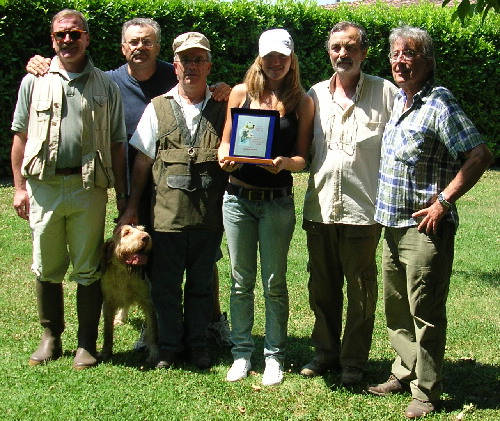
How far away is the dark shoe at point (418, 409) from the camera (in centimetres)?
505

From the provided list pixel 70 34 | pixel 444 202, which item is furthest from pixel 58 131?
pixel 444 202

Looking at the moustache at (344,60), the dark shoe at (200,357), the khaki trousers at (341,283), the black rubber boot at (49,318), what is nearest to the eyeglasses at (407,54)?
the moustache at (344,60)

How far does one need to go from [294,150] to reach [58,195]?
5.72 ft

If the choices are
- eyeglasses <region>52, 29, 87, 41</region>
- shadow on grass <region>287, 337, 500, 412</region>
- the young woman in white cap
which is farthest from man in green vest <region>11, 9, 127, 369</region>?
shadow on grass <region>287, 337, 500, 412</region>

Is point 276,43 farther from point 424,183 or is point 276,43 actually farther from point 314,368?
point 314,368

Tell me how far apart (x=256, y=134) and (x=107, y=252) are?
1.54 m

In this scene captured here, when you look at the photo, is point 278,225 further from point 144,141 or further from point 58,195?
point 58,195

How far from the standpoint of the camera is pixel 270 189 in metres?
5.46

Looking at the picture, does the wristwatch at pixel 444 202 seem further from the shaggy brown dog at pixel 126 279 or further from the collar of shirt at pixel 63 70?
the collar of shirt at pixel 63 70

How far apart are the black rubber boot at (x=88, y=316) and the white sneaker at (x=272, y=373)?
1331 millimetres

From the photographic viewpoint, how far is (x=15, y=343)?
640 centimetres

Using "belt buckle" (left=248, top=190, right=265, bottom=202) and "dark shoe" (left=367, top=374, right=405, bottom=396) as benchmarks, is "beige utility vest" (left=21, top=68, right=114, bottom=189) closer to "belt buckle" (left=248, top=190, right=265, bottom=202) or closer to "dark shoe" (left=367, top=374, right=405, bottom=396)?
"belt buckle" (left=248, top=190, right=265, bottom=202)

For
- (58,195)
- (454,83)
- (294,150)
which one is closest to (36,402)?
(58,195)

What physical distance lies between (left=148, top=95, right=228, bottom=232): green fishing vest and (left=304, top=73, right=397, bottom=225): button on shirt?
31.5 inches
